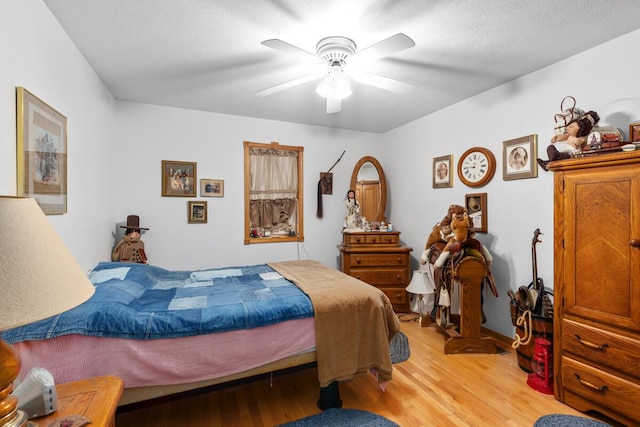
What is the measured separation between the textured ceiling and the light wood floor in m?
2.33

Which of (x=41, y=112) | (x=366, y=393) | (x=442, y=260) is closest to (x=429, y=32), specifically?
(x=442, y=260)

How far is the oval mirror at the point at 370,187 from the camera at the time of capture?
4160 millimetres

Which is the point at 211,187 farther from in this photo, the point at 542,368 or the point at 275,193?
the point at 542,368

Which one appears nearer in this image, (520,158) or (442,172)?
(520,158)

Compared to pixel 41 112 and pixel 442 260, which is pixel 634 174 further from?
pixel 41 112

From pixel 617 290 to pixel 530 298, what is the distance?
709mm

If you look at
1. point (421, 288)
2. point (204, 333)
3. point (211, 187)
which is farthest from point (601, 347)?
point (211, 187)

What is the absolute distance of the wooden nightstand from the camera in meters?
0.94

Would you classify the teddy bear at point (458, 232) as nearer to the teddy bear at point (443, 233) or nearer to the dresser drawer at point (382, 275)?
the teddy bear at point (443, 233)

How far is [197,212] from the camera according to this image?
3418 mm

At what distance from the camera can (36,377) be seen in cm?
97

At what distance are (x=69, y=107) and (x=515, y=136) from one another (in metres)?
3.51

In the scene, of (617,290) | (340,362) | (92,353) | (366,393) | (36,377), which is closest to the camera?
(36,377)

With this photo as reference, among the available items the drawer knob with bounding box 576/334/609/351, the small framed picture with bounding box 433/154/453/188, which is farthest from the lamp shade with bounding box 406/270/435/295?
the drawer knob with bounding box 576/334/609/351
